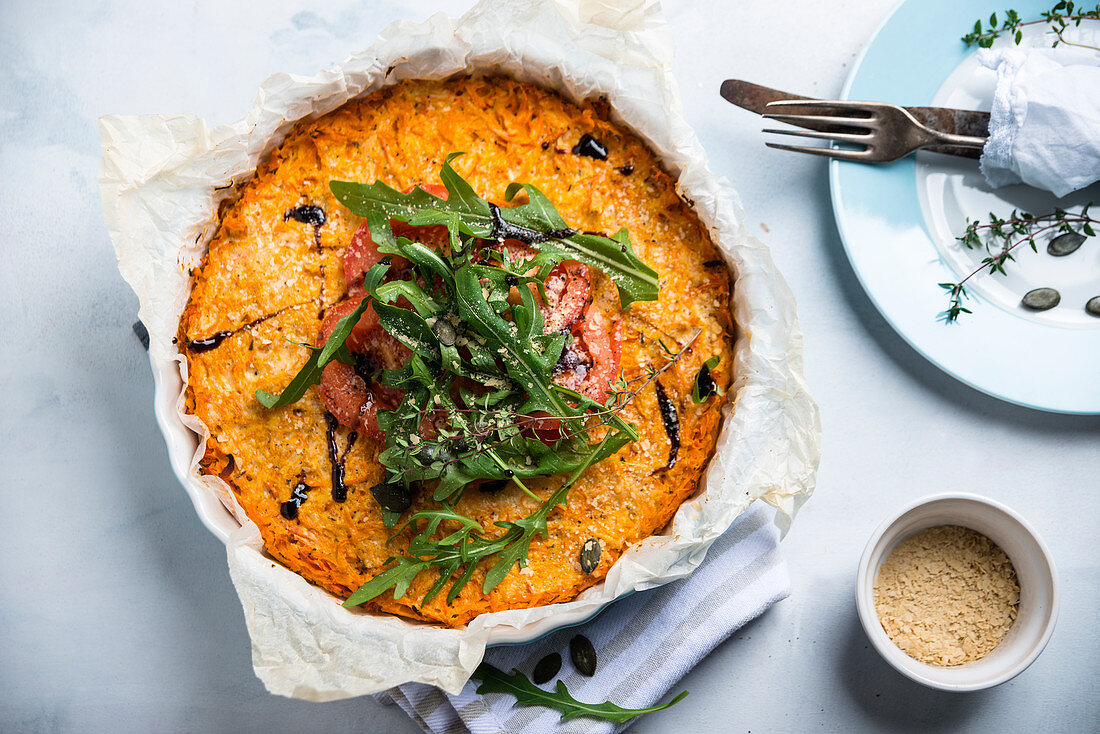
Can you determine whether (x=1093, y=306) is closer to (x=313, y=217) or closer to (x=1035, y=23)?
(x=1035, y=23)

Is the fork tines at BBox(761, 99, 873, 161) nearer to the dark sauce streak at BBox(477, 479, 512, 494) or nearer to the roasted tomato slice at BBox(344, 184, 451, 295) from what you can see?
the roasted tomato slice at BBox(344, 184, 451, 295)

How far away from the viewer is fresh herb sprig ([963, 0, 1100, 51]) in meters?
2.63

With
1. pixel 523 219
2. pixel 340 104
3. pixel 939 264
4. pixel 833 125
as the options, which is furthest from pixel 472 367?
pixel 939 264

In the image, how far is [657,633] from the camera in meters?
2.64

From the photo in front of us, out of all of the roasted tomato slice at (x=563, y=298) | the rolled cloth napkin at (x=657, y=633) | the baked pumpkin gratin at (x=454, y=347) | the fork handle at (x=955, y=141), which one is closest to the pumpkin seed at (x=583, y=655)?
the rolled cloth napkin at (x=657, y=633)

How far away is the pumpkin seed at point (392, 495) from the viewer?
7.11ft

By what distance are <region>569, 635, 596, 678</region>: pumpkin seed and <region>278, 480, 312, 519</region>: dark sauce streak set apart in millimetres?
1045

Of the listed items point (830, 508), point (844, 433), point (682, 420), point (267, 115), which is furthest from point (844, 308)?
point (267, 115)

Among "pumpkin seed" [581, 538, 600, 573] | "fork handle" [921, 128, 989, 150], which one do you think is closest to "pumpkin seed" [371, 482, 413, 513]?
"pumpkin seed" [581, 538, 600, 573]

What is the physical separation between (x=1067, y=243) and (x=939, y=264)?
1.51 feet

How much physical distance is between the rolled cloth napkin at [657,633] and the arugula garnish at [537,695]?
52mm

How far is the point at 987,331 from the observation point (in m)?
2.63

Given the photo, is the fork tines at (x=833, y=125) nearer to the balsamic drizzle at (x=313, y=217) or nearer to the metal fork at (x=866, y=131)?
the metal fork at (x=866, y=131)

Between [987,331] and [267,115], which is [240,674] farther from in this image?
[987,331]
